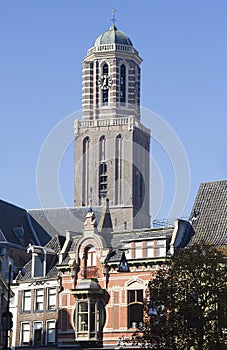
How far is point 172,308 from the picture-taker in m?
52.7

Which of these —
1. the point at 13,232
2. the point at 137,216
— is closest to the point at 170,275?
the point at 13,232

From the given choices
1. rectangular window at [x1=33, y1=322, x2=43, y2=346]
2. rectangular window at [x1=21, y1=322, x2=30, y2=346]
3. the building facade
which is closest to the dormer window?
the building facade

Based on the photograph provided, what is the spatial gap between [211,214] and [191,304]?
14.9 meters

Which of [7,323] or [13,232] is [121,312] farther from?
[13,232]

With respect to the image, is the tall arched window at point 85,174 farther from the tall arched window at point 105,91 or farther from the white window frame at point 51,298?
the white window frame at point 51,298

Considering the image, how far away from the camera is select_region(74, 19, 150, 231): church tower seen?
12769 centimetres

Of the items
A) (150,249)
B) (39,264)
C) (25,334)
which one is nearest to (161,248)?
(150,249)

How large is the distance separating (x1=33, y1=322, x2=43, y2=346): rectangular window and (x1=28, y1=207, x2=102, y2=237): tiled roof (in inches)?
1265

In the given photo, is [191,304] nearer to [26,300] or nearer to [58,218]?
[26,300]

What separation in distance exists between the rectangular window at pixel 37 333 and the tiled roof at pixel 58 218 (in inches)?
1265

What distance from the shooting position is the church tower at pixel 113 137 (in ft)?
419

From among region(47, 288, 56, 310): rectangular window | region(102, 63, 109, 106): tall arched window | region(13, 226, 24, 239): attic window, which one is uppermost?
region(102, 63, 109, 106): tall arched window

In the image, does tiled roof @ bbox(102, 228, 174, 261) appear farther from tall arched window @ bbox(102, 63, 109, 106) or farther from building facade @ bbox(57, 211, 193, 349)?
tall arched window @ bbox(102, 63, 109, 106)

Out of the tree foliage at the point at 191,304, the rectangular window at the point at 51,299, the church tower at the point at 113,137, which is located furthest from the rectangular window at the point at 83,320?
the church tower at the point at 113,137
